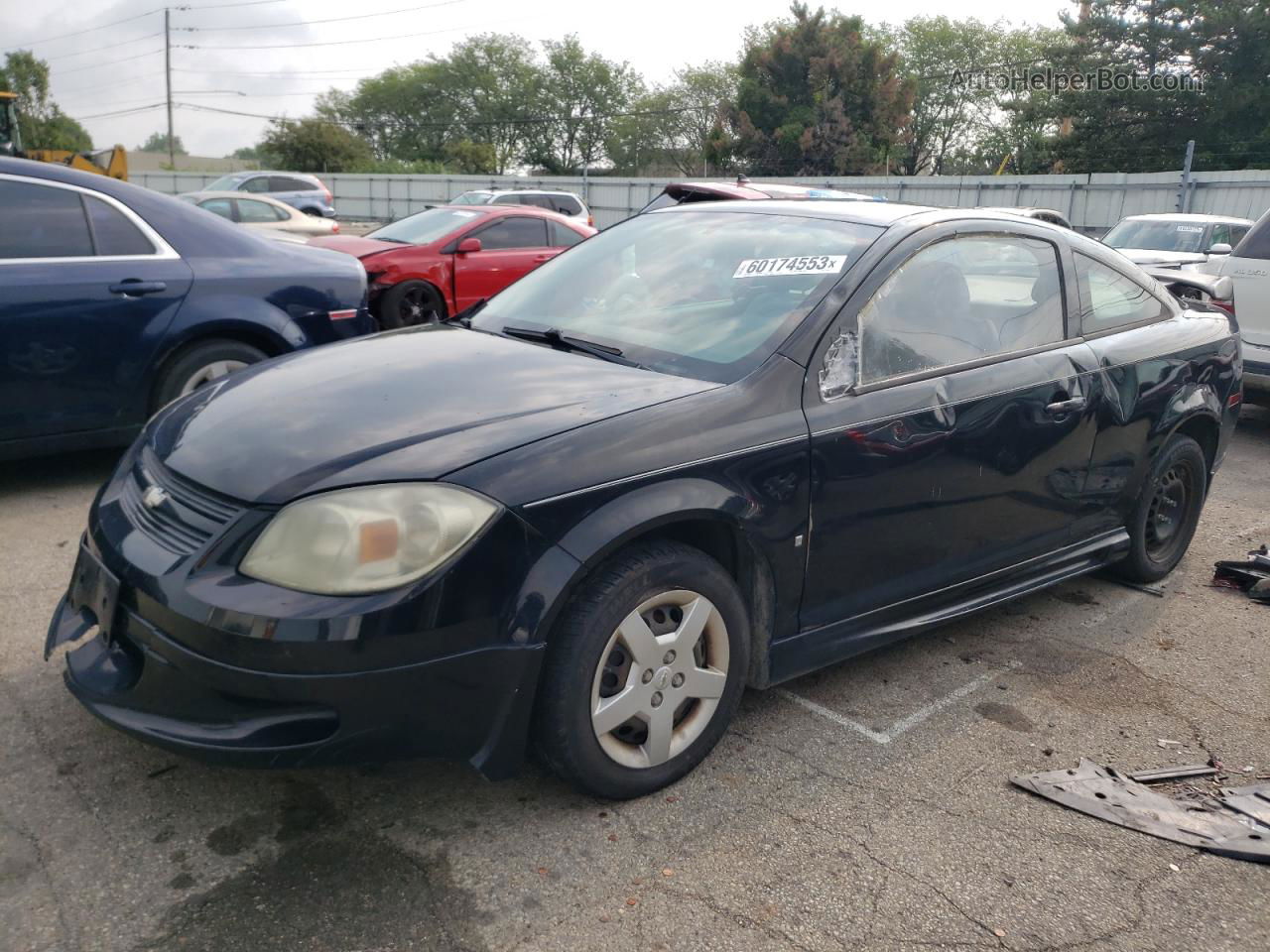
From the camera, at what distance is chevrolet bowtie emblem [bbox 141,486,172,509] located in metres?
2.68

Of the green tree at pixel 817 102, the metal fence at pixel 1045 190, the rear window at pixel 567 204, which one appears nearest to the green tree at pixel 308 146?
the metal fence at pixel 1045 190

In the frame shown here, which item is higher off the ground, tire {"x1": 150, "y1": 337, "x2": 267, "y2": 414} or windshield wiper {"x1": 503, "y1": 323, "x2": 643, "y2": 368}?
windshield wiper {"x1": 503, "y1": 323, "x2": 643, "y2": 368}

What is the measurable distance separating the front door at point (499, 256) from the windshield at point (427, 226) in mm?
243

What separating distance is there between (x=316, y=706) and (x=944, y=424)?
80.8 inches

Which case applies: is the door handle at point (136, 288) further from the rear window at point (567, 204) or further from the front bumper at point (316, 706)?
the rear window at point (567, 204)

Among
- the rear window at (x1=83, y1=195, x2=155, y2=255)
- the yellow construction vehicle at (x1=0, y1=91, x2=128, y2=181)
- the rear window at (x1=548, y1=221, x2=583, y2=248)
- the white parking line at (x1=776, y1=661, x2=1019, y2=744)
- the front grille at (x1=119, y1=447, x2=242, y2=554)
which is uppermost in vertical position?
the yellow construction vehicle at (x1=0, y1=91, x2=128, y2=181)

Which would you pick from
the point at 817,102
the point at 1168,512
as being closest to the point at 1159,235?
the point at 1168,512

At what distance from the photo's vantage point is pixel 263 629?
227 cm

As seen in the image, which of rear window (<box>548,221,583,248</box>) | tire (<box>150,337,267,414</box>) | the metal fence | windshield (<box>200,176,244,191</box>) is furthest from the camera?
windshield (<box>200,176,244,191</box>)

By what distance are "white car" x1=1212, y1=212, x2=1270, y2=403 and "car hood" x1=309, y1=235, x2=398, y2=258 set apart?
23.3 ft

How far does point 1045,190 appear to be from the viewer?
1014 inches

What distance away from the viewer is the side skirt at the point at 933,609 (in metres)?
3.09

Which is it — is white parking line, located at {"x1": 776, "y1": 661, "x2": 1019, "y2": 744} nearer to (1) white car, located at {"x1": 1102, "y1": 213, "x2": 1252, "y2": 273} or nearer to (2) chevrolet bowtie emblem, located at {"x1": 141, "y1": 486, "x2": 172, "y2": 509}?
(2) chevrolet bowtie emblem, located at {"x1": 141, "y1": 486, "x2": 172, "y2": 509}

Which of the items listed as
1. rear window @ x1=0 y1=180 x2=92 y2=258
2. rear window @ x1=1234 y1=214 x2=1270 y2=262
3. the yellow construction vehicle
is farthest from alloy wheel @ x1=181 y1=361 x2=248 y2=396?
the yellow construction vehicle
